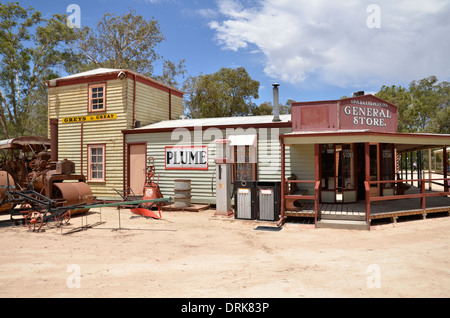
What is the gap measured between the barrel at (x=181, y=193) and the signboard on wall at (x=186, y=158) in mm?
1040

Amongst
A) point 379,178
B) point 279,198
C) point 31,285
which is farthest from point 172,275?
point 379,178

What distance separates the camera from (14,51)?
31.0 m

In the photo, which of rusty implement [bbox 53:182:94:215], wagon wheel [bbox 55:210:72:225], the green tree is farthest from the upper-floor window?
the green tree

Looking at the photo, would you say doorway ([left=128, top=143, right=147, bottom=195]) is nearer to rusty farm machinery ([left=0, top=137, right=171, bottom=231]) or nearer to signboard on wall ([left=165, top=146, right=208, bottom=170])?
rusty farm machinery ([left=0, top=137, right=171, bottom=231])

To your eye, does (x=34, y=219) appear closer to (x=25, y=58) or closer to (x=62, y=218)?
(x=62, y=218)

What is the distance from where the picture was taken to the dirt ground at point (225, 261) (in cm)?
481

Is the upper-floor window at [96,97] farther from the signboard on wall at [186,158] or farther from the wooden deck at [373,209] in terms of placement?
the wooden deck at [373,209]

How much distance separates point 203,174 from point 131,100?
5.30 metres

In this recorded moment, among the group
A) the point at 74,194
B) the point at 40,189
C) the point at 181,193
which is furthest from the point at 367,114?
the point at 40,189

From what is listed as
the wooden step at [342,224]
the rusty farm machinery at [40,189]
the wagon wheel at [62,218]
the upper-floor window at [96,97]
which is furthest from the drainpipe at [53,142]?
the wooden step at [342,224]

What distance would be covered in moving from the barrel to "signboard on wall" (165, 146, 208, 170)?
104 centimetres

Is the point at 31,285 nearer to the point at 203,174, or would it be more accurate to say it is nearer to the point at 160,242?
the point at 160,242

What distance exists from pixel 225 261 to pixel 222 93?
1113 inches

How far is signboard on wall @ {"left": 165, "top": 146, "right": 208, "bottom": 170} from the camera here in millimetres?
13461
